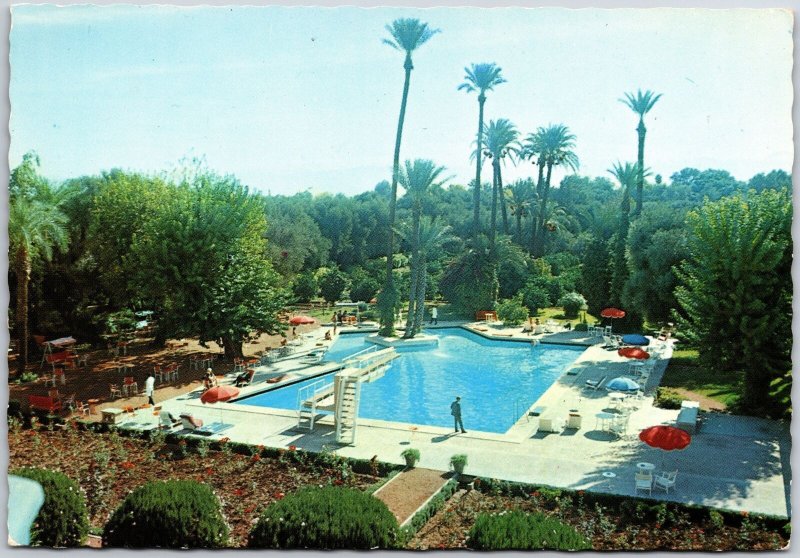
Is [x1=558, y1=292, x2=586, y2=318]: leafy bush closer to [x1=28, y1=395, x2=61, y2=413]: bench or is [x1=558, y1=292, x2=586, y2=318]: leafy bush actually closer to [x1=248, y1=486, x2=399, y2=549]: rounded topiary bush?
[x1=28, y1=395, x2=61, y2=413]: bench

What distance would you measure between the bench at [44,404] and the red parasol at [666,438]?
1489cm

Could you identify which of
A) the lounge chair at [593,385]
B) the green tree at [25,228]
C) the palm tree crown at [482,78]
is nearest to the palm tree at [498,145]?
the palm tree crown at [482,78]

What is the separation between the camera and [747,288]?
55.5 ft

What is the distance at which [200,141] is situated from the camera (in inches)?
744

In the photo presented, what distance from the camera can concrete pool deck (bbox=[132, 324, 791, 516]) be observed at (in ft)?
47.8

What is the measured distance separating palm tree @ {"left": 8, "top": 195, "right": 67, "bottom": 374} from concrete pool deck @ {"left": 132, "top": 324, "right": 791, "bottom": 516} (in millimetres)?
5498

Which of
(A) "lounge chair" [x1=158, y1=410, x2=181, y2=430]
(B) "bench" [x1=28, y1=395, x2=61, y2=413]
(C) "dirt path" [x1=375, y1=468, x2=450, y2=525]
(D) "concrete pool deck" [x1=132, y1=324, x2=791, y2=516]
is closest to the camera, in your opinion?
(C) "dirt path" [x1=375, y1=468, x2=450, y2=525]

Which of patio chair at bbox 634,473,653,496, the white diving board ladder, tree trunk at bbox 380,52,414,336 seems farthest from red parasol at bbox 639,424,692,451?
tree trunk at bbox 380,52,414,336

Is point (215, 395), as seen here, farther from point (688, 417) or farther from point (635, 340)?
point (635, 340)

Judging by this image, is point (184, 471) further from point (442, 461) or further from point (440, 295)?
point (440, 295)

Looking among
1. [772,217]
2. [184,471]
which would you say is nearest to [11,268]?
[184,471]

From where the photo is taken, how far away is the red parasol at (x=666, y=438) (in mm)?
14742

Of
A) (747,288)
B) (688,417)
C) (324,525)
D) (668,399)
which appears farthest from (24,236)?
(747,288)

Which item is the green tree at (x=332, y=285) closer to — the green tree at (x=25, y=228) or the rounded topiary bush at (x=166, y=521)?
the green tree at (x=25, y=228)
